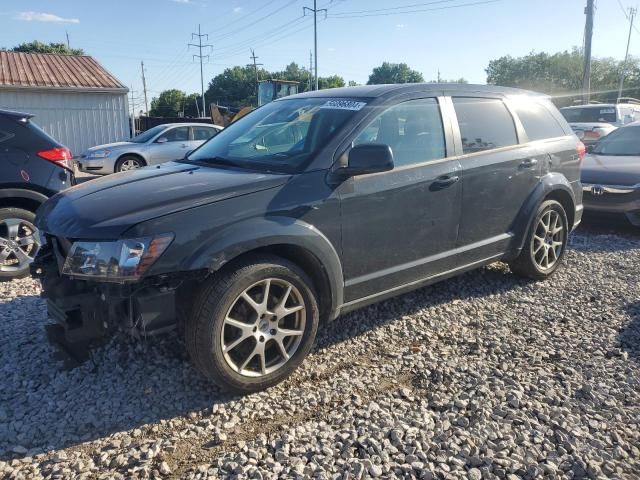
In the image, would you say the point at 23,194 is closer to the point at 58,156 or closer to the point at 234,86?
the point at 58,156

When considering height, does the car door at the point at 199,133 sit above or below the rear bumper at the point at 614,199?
above

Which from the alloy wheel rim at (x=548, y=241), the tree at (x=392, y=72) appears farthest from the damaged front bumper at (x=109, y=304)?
the tree at (x=392, y=72)

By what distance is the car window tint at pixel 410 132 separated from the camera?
3.70 metres

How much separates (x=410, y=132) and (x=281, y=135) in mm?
959

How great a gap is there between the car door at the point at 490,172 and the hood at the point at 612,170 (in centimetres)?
308

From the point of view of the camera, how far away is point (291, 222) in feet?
10.3

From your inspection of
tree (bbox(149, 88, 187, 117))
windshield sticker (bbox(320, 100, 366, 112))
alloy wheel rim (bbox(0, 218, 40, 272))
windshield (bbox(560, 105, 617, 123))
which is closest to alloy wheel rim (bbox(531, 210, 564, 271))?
windshield sticker (bbox(320, 100, 366, 112))

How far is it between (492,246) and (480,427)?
2.02m

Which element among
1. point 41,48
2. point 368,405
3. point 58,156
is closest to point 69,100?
point 58,156

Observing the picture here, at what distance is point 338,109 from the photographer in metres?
3.76

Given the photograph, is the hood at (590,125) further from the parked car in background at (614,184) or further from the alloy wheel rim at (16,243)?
the alloy wheel rim at (16,243)

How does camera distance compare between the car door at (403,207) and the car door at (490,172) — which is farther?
the car door at (490,172)

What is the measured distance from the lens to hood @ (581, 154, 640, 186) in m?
7.10

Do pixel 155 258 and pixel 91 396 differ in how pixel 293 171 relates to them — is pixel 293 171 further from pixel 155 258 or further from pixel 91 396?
pixel 91 396
